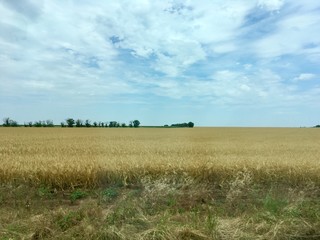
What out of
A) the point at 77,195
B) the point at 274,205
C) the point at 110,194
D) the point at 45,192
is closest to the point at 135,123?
the point at 45,192

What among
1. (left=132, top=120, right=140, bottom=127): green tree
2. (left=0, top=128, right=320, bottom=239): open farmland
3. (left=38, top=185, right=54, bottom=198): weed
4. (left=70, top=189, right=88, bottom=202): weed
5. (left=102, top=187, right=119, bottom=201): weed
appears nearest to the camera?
(left=0, top=128, right=320, bottom=239): open farmland

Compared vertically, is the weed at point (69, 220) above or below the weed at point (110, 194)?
below

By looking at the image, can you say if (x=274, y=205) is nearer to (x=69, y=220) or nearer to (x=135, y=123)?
(x=69, y=220)

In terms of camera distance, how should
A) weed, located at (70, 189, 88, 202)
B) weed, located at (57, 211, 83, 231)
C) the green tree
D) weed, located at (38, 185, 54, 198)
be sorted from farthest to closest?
1. the green tree
2. weed, located at (38, 185, 54, 198)
3. weed, located at (70, 189, 88, 202)
4. weed, located at (57, 211, 83, 231)

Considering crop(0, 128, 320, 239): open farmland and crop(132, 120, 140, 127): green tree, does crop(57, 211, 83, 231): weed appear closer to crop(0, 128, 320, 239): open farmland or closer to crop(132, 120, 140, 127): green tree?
crop(0, 128, 320, 239): open farmland

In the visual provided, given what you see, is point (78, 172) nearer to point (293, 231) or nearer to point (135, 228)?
point (135, 228)

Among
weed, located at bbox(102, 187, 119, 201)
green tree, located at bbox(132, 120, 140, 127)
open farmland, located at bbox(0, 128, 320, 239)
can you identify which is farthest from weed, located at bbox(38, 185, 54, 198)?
green tree, located at bbox(132, 120, 140, 127)

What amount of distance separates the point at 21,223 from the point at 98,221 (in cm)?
155

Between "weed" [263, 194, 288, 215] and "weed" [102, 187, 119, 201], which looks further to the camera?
"weed" [102, 187, 119, 201]

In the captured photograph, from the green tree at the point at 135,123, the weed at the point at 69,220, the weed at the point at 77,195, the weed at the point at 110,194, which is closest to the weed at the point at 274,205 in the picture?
the weed at the point at 110,194

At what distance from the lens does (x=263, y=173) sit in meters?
10.3

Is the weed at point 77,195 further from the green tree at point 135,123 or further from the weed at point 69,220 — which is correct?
the green tree at point 135,123

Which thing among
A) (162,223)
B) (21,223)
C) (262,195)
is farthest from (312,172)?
(21,223)

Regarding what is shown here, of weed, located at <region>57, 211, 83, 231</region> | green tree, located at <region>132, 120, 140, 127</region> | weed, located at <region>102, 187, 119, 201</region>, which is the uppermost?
green tree, located at <region>132, 120, 140, 127</region>
